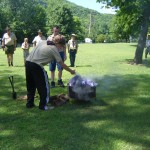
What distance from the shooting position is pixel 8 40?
629 inches

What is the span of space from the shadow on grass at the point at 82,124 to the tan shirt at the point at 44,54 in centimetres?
120

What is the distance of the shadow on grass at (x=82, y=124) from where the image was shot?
18.5 feet

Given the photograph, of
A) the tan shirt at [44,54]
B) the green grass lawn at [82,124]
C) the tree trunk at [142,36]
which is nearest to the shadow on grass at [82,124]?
the green grass lawn at [82,124]

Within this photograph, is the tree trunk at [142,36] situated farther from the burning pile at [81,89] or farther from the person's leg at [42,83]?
the person's leg at [42,83]

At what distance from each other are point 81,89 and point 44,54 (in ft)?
4.48

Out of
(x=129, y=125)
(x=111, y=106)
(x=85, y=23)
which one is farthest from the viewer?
(x=85, y=23)

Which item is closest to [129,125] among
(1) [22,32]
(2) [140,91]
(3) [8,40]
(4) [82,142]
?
(4) [82,142]

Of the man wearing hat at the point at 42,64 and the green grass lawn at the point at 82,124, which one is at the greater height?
the man wearing hat at the point at 42,64

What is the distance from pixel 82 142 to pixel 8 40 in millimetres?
11229

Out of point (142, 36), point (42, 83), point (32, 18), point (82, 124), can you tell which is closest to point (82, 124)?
point (82, 124)

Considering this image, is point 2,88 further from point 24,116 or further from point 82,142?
point 82,142

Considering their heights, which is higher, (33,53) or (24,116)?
(33,53)

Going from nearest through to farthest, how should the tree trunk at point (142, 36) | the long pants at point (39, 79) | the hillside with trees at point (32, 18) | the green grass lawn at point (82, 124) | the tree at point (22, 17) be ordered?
1. the green grass lawn at point (82, 124)
2. the long pants at point (39, 79)
3. the tree trunk at point (142, 36)
4. the hillside with trees at point (32, 18)
5. the tree at point (22, 17)

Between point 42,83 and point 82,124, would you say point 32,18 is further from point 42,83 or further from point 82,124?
point 82,124
